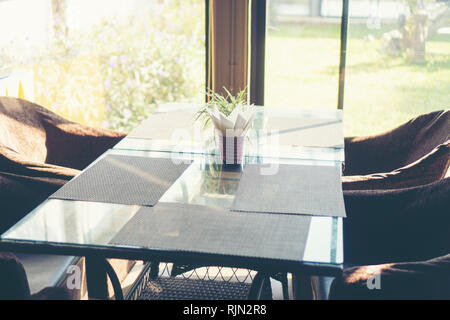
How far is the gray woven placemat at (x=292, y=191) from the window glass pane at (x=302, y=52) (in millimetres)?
→ 2147

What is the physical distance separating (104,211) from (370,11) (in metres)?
3.98

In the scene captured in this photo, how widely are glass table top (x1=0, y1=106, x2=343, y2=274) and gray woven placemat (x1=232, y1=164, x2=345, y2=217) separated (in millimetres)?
45

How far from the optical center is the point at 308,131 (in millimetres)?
2770

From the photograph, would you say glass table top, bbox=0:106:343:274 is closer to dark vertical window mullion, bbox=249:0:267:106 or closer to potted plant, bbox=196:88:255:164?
potted plant, bbox=196:88:255:164

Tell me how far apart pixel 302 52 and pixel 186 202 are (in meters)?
3.55

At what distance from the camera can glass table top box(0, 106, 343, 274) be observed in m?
1.61

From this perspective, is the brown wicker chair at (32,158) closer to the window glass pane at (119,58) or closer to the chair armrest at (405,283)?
the chair armrest at (405,283)

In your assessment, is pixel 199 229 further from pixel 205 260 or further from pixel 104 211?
pixel 104 211

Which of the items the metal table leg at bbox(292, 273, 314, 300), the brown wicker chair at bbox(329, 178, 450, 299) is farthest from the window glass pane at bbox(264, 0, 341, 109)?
the metal table leg at bbox(292, 273, 314, 300)

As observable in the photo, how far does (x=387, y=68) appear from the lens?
216 inches

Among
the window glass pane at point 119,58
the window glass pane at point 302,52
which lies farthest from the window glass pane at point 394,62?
the window glass pane at point 119,58

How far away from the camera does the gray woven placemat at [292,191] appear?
182 cm

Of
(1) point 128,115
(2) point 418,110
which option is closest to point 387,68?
(2) point 418,110

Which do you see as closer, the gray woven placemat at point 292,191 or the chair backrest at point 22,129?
the gray woven placemat at point 292,191
